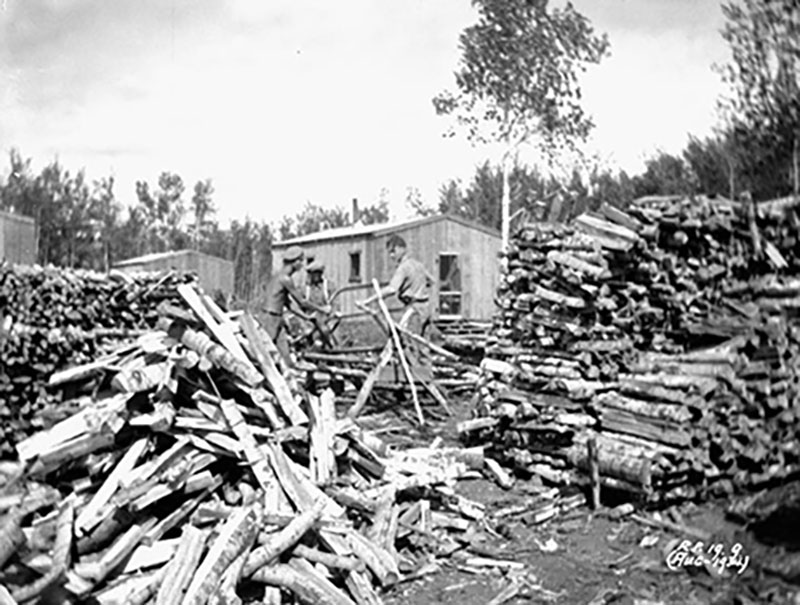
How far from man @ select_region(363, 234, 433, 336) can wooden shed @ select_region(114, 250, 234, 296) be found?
856 inches

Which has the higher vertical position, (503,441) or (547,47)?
(547,47)

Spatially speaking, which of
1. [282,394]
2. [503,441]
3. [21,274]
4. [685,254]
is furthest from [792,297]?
[21,274]

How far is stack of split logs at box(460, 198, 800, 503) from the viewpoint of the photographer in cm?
627

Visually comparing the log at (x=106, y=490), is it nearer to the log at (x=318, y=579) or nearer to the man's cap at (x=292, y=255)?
the log at (x=318, y=579)

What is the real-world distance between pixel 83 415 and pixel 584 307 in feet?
16.4

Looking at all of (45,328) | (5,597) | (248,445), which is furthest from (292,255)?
(5,597)

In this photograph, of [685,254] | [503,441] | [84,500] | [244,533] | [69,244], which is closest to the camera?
[244,533]

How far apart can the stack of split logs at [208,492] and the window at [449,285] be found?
17360 mm

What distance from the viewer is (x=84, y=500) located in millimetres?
5355

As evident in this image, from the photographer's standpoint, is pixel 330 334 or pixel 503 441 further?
pixel 330 334

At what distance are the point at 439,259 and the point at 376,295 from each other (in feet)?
45.5

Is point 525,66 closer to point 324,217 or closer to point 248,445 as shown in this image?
point 248,445

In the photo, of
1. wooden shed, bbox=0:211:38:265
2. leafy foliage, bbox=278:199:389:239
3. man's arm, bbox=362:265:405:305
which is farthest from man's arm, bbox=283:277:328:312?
leafy foliage, bbox=278:199:389:239

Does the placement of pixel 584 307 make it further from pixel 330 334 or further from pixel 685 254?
pixel 330 334
